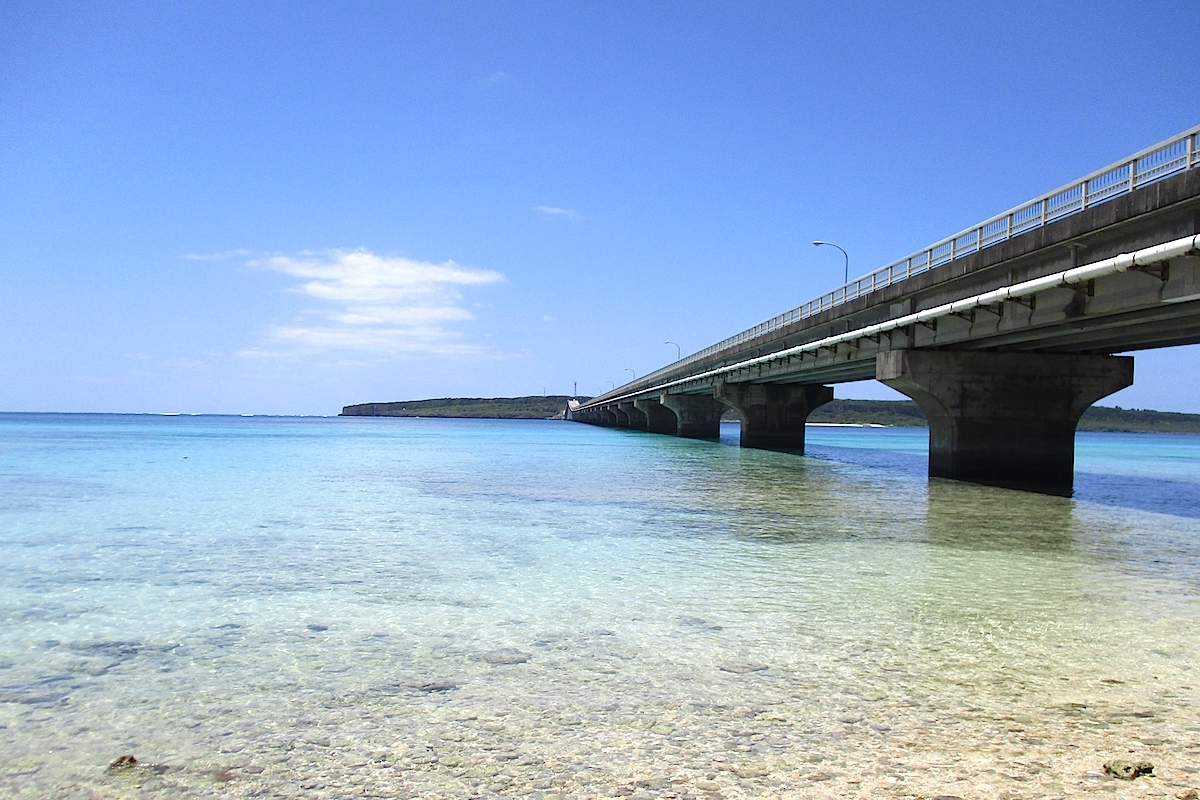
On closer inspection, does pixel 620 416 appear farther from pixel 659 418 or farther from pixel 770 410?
pixel 770 410

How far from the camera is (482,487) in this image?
27.7 m

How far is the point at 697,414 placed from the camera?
8544 centimetres

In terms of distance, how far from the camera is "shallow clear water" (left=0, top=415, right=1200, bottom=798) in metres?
5.09

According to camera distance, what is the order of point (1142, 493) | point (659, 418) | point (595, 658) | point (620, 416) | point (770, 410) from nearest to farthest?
point (595, 658) < point (1142, 493) < point (770, 410) < point (659, 418) < point (620, 416)

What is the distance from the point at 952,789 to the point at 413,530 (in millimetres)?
13485

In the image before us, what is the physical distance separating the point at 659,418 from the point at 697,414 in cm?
1961

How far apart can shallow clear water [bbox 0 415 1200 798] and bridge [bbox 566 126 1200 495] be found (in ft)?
19.1

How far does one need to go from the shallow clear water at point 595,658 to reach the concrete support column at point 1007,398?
513 inches

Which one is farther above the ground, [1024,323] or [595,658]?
[1024,323]

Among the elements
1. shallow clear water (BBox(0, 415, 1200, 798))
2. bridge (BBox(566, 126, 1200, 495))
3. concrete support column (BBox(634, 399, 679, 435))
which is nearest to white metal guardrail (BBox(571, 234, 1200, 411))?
bridge (BBox(566, 126, 1200, 495))

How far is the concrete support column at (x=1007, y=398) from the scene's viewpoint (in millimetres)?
30562

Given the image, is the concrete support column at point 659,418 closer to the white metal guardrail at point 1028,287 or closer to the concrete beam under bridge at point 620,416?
the concrete beam under bridge at point 620,416

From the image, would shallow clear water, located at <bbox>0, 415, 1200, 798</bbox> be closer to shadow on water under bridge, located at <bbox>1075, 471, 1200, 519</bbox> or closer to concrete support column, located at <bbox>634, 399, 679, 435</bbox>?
shadow on water under bridge, located at <bbox>1075, 471, 1200, 519</bbox>

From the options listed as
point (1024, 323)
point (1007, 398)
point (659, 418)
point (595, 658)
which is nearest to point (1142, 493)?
point (1007, 398)
